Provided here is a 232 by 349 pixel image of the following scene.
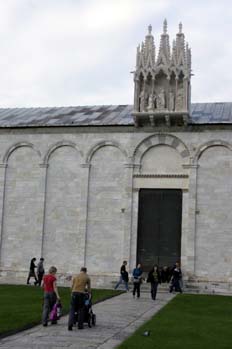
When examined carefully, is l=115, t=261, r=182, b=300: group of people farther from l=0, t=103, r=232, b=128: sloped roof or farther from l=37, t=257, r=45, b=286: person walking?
l=0, t=103, r=232, b=128: sloped roof

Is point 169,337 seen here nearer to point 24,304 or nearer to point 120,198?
point 24,304

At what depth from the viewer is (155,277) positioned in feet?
93.2

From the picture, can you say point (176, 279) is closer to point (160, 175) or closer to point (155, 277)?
point (155, 277)

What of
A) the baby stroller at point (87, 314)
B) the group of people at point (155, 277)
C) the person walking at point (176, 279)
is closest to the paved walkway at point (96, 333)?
the baby stroller at point (87, 314)

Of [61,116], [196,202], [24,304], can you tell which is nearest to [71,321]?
[24,304]

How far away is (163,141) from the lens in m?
36.5

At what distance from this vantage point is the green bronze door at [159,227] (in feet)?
117

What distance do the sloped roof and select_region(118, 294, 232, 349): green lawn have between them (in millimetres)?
14421

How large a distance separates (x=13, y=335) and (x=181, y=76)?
24.0 m

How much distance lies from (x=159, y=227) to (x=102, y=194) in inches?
167

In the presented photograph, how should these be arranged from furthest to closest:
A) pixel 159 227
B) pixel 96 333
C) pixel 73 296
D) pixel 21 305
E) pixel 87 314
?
pixel 159 227, pixel 21 305, pixel 87 314, pixel 73 296, pixel 96 333

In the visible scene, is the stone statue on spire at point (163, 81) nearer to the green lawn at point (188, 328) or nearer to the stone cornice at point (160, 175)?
the stone cornice at point (160, 175)

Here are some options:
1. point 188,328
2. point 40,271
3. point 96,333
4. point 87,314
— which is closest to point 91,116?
point 40,271

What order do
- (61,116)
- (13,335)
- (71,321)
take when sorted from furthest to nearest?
(61,116) → (71,321) → (13,335)
